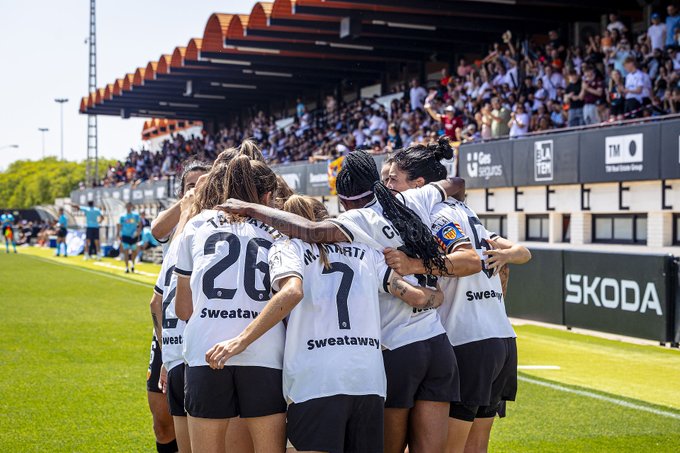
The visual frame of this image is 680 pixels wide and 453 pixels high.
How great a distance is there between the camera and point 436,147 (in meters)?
5.00

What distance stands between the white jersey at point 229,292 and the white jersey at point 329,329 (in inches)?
4.1

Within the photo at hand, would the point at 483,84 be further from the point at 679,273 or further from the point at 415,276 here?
the point at 415,276

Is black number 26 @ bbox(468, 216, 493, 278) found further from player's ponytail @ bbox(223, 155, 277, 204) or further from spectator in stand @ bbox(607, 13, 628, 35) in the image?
spectator in stand @ bbox(607, 13, 628, 35)

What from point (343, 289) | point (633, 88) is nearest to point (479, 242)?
point (343, 289)

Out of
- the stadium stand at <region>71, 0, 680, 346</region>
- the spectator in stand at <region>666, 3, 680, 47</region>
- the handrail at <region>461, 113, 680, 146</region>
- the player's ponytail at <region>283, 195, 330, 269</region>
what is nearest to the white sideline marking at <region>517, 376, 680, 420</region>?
the stadium stand at <region>71, 0, 680, 346</region>

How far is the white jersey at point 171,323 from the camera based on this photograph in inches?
186

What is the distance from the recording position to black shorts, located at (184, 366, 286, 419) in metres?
4.06

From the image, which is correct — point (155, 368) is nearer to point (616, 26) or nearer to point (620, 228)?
point (620, 228)

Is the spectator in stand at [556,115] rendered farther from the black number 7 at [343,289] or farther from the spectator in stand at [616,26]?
the black number 7 at [343,289]

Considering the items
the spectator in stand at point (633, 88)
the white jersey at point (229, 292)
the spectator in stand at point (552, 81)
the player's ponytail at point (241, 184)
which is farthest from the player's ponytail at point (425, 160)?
the spectator in stand at point (552, 81)

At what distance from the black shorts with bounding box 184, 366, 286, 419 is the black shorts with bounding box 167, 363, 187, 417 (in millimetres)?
527

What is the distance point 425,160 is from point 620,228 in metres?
13.9

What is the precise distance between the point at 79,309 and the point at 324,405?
1329 centimetres

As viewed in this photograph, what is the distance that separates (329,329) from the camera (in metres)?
4.01
